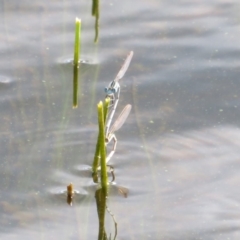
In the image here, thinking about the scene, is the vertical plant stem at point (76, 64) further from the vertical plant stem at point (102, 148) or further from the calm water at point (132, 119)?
the vertical plant stem at point (102, 148)

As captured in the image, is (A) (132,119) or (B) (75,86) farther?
(B) (75,86)

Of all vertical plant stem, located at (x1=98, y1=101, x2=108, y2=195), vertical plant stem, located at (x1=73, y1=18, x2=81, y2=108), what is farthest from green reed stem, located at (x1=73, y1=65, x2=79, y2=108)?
vertical plant stem, located at (x1=98, y1=101, x2=108, y2=195)

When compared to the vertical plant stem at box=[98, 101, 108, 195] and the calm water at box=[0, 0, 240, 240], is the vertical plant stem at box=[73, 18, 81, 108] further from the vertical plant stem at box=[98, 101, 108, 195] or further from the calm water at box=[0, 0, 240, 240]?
the vertical plant stem at box=[98, 101, 108, 195]

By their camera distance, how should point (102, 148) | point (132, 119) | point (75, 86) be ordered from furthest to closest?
point (75, 86) < point (132, 119) < point (102, 148)

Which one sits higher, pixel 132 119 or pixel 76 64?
pixel 76 64

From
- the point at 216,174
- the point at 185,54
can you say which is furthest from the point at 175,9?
the point at 216,174

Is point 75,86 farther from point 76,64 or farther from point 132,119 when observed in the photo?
point 132,119

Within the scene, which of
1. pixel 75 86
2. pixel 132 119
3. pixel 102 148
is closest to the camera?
pixel 102 148

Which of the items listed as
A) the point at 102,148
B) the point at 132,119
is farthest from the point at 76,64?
the point at 102,148

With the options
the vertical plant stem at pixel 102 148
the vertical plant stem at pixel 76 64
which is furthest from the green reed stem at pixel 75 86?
the vertical plant stem at pixel 102 148
